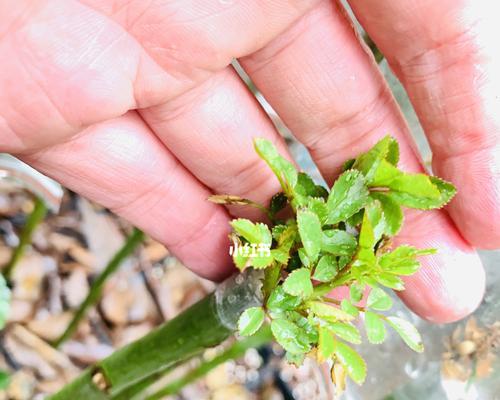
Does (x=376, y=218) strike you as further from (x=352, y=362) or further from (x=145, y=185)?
(x=145, y=185)

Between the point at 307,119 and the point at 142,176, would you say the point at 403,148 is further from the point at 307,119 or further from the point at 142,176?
the point at 142,176

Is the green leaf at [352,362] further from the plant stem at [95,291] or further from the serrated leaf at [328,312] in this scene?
the plant stem at [95,291]

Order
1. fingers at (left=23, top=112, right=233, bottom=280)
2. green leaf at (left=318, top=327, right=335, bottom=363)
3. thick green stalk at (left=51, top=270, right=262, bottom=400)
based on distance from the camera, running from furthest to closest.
A: 1. fingers at (left=23, top=112, right=233, bottom=280)
2. thick green stalk at (left=51, top=270, right=262, bottom=400)
3. green leaf at (left=318, top=327, right=335, bottom=363)

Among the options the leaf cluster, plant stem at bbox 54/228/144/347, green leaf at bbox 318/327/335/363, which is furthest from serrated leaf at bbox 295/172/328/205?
plant stem at bbox 54/228/144/347

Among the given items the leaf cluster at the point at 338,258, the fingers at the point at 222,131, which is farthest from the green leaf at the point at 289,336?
the fingers at the point at 222,131

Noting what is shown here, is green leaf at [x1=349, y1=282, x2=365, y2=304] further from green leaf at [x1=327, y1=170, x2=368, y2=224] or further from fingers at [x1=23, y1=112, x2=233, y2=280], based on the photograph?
fingers at [x1=23, y1=112, x2=233, y2=280]

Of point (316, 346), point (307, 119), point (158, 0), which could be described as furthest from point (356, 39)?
point (316, 346)

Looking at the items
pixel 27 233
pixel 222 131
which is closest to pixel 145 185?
pixel 222 131

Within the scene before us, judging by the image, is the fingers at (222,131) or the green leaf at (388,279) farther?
the fingers at (222,131)
